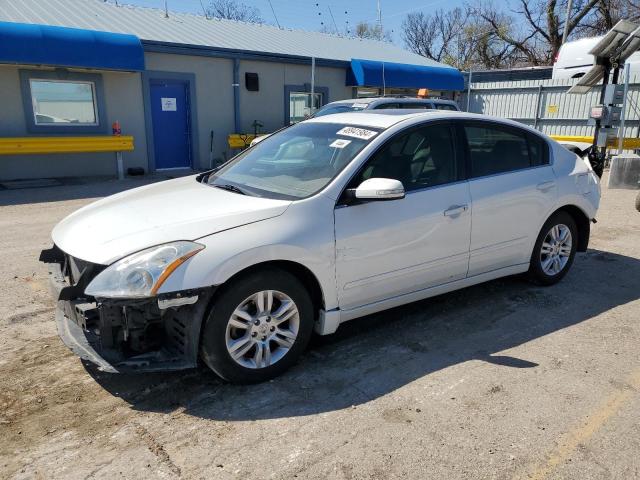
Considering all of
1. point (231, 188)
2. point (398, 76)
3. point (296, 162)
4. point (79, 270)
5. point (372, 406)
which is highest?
point (398, 76)

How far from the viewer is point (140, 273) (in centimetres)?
285

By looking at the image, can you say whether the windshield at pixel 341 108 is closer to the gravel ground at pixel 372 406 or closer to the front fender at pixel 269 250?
the gravel ground at pixel 372 406

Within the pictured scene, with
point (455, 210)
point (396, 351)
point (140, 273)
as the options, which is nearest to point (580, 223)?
point (455, 210)

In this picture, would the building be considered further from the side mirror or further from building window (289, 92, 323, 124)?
the side mirror

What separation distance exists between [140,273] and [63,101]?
10875 millimetres

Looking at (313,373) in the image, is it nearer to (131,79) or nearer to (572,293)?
(572,293)

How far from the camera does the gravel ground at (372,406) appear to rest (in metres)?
2.61

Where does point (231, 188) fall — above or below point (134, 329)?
above

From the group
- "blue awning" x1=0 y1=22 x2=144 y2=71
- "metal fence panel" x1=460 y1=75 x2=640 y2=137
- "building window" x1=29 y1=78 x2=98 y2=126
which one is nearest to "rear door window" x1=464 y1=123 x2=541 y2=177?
"blue awning" x1=0 y1=22 x2=144 y2=71

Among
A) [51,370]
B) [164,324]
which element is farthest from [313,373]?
[51,370]

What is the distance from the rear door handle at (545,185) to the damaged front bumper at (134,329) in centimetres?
318

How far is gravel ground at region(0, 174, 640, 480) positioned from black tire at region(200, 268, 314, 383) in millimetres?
115

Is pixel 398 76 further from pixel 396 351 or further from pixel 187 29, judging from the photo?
pixel 396 351

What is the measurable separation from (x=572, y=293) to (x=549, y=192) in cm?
102
